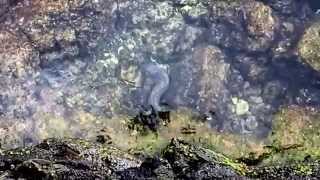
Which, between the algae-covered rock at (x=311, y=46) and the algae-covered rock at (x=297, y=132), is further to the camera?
the algae-covered rock at (x=311, y=46)

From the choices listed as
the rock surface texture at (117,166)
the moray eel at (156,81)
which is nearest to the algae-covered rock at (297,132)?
the rock surface texture at (117,166)

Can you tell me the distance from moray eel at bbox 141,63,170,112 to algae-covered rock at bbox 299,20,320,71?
234cm

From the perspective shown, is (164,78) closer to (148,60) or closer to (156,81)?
(156,81)

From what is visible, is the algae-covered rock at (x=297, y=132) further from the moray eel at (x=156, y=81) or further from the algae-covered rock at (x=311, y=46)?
the moray eel at (x=156, y=81)

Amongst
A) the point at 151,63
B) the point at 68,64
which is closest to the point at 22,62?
the point at 68,64

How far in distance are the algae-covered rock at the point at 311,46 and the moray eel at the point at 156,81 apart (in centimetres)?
234

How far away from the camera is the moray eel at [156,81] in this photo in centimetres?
624

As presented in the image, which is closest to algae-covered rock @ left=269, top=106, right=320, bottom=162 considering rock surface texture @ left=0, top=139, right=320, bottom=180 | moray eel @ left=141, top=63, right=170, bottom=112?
rock surface texture @ left=0, top=139, right=320, bottom=180

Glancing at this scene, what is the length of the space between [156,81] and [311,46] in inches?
106

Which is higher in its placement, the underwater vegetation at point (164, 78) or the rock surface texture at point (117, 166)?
the underwater vegetation at point (164, 78)

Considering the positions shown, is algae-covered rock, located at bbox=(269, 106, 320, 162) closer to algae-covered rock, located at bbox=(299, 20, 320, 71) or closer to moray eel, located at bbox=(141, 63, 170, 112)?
algae-covered rock, located at bbox=(299, 20, 320, 71)

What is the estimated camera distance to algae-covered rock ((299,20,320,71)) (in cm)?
670

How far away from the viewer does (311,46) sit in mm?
6840

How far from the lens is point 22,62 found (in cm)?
626
